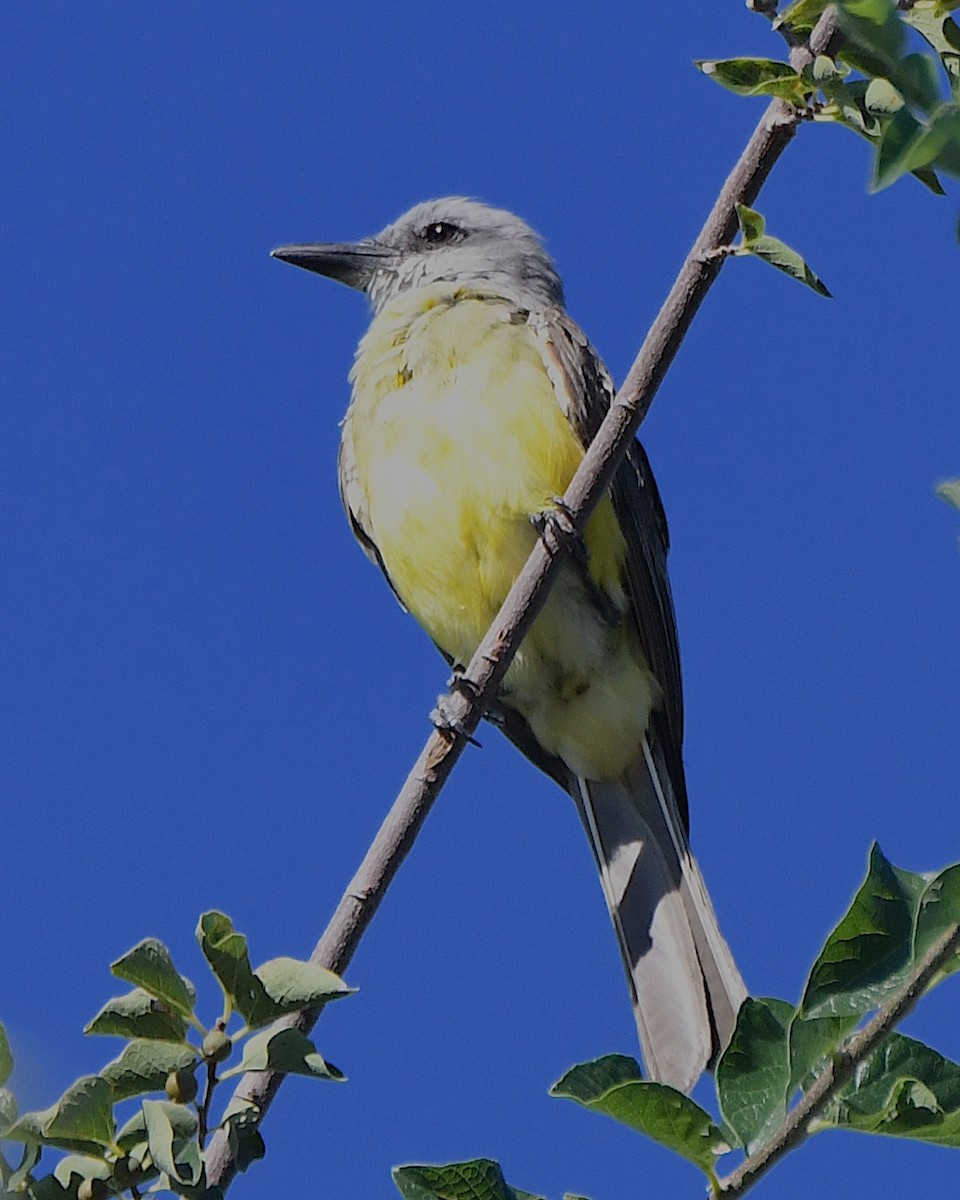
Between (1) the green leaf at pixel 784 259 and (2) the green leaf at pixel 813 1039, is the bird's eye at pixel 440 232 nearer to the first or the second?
(1) the green leaf at pixel 784 259

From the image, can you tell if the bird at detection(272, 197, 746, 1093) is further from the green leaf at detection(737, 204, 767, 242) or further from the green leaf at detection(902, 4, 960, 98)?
the green leaf at detection(902, 4, 960, 98)

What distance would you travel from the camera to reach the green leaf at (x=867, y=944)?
5.82ft

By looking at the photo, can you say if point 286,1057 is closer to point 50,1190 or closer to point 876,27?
point 50,1190

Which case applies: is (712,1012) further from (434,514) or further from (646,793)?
(434,514)

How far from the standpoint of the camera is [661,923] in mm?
5512

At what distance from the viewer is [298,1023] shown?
266 centimetres

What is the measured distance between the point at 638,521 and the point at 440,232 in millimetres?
2464

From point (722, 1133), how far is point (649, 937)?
3578mm

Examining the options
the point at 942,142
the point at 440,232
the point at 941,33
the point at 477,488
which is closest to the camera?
the point at 942,142

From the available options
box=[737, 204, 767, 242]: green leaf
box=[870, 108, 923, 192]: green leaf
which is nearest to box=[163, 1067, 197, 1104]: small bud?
box=[870, 108, 923, 192]: green leaf

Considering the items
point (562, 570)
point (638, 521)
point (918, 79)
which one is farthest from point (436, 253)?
point (918, 79)

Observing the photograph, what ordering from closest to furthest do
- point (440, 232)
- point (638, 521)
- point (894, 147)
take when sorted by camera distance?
1. point (894, 147)
2. point (638, 521)
3. point (440, 232)

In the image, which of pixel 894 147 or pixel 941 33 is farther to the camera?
pixel 941 33

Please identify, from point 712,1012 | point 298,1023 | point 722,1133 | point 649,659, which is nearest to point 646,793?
point 649,659
